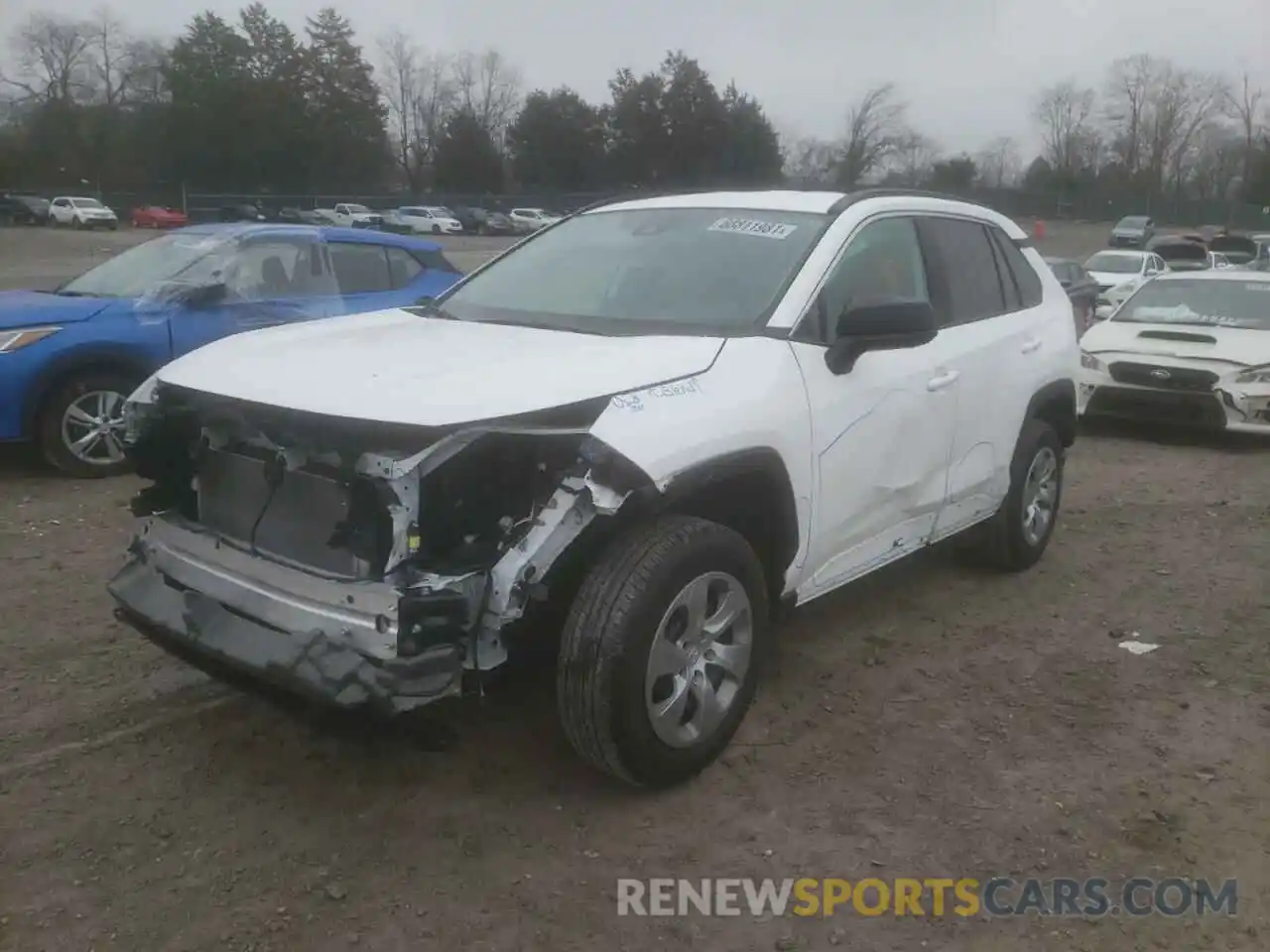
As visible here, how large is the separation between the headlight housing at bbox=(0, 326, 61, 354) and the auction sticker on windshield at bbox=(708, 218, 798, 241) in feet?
14.8

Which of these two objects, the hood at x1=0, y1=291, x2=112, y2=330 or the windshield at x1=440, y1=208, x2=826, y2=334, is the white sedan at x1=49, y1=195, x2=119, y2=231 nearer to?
the hood at x1=0, y1=291, x2=112, y2=330

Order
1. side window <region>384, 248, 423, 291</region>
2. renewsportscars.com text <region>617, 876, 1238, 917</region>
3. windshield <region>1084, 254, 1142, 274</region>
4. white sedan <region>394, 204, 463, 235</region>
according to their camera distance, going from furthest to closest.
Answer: white sedan <region>394, 204, 463, 235</region> < windshield <region>1084, 254, 1142, 274</region> < side window <region>384, 248, 423, 291</region> < renewsportscars.com text <region>617, 876, 1238, 917</region>

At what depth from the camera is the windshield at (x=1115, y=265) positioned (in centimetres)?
2064

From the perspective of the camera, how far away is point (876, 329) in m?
3.84

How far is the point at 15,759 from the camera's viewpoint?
3.70 metres

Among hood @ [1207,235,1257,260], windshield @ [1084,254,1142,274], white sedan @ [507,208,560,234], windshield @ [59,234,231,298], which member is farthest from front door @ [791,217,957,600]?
white sedan @ [507,208,560,234]

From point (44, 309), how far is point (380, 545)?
516cm

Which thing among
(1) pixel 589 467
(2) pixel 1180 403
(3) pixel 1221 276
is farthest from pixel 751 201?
(3) pixel 1221 276

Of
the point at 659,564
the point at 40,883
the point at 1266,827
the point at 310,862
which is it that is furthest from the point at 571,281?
the point at 1266,827

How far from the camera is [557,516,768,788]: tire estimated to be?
317 centimetres

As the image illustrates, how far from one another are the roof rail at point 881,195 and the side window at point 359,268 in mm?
4595

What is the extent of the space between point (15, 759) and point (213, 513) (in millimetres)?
1035

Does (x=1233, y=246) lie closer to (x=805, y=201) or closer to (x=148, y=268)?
(x=148, y=268)

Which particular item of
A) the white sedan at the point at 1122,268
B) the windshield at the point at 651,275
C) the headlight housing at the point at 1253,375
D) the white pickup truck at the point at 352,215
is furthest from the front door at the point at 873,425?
the white pickup truck at the point at 352,215
